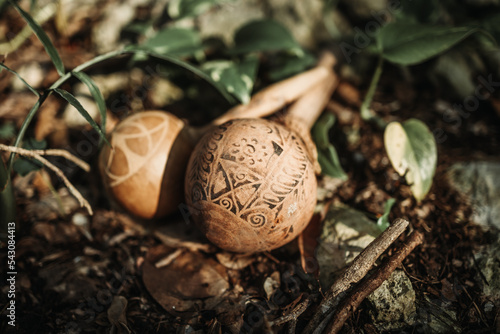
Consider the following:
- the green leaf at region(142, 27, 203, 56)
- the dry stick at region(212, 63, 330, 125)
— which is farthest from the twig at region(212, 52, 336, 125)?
the green leaf at region(142, 27, 203, 56)

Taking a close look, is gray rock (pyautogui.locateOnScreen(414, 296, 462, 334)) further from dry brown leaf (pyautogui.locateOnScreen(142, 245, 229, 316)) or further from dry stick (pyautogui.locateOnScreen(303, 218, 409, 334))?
dry brown leaf (pyautogui.locateOnScreen(142, 245, 229, 316))

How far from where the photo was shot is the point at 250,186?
1.41m

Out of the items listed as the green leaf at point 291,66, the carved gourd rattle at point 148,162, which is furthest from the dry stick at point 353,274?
the green leaf at point 291,66

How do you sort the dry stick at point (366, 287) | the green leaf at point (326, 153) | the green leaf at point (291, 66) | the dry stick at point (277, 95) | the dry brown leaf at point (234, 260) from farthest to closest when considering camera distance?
1. the green leaf at point (291, 66)
2. the dry stick at point (277, 95)
3. the green leaf at point (326, 153)
4. the dry brown leaf at point (234, 260)
5. the dry stick at point (366, 287)

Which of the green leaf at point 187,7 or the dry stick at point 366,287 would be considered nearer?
the dry stick at point 366,287

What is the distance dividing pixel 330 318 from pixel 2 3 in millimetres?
3185

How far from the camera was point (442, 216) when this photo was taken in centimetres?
179

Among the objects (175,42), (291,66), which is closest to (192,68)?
(175,42)

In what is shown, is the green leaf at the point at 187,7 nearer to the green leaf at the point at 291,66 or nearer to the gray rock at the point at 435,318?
the green leaf at the point at 291,66

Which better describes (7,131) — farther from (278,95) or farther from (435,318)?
(435,318)

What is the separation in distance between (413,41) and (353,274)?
1533 mm

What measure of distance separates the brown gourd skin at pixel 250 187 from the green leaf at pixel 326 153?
0.36m

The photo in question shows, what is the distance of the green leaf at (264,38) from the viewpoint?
220 centimetres

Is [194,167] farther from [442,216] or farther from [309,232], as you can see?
[442,216]
